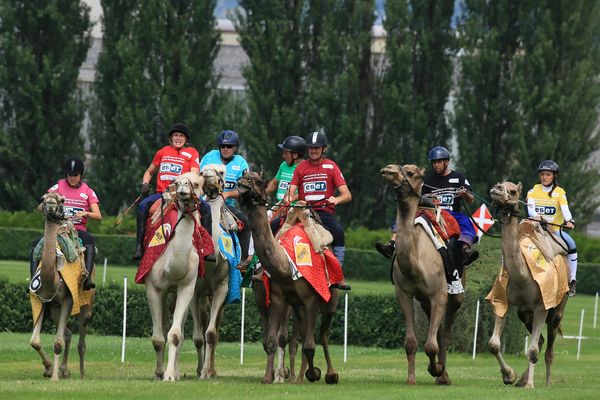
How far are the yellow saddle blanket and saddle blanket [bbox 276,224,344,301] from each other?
2.15 metres

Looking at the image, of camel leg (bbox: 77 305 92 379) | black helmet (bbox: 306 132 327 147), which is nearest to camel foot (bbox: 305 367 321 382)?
black helmet (bbox: 306 132 327 147)

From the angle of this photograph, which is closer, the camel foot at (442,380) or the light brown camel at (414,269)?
the light brown camel at (414,269)

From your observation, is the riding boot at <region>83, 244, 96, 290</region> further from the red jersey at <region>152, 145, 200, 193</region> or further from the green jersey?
the green jersey

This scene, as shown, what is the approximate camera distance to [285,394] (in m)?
16.5

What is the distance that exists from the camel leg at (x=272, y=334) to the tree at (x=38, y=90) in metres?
30.8

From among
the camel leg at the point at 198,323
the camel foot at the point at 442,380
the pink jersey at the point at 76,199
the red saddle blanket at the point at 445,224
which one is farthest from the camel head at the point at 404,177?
the pink jersey at the point at 76,199

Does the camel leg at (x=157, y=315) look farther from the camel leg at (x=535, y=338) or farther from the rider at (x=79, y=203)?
the camel leg at (x=535, y=338)

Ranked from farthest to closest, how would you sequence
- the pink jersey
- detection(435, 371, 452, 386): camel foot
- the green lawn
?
the green lawn < the pink jersey < detection(435, 371, 452, 386): camel foot

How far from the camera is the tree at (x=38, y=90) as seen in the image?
4791 cm

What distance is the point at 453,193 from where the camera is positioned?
19.7 meters

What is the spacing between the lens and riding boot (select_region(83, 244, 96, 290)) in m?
19.3

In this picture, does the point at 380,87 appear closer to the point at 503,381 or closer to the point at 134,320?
the point at 134,320

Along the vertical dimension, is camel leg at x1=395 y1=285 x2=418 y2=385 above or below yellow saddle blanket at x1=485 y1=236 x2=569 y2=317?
below

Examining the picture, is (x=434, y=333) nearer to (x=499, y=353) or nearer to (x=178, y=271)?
(x=499, y=353)
